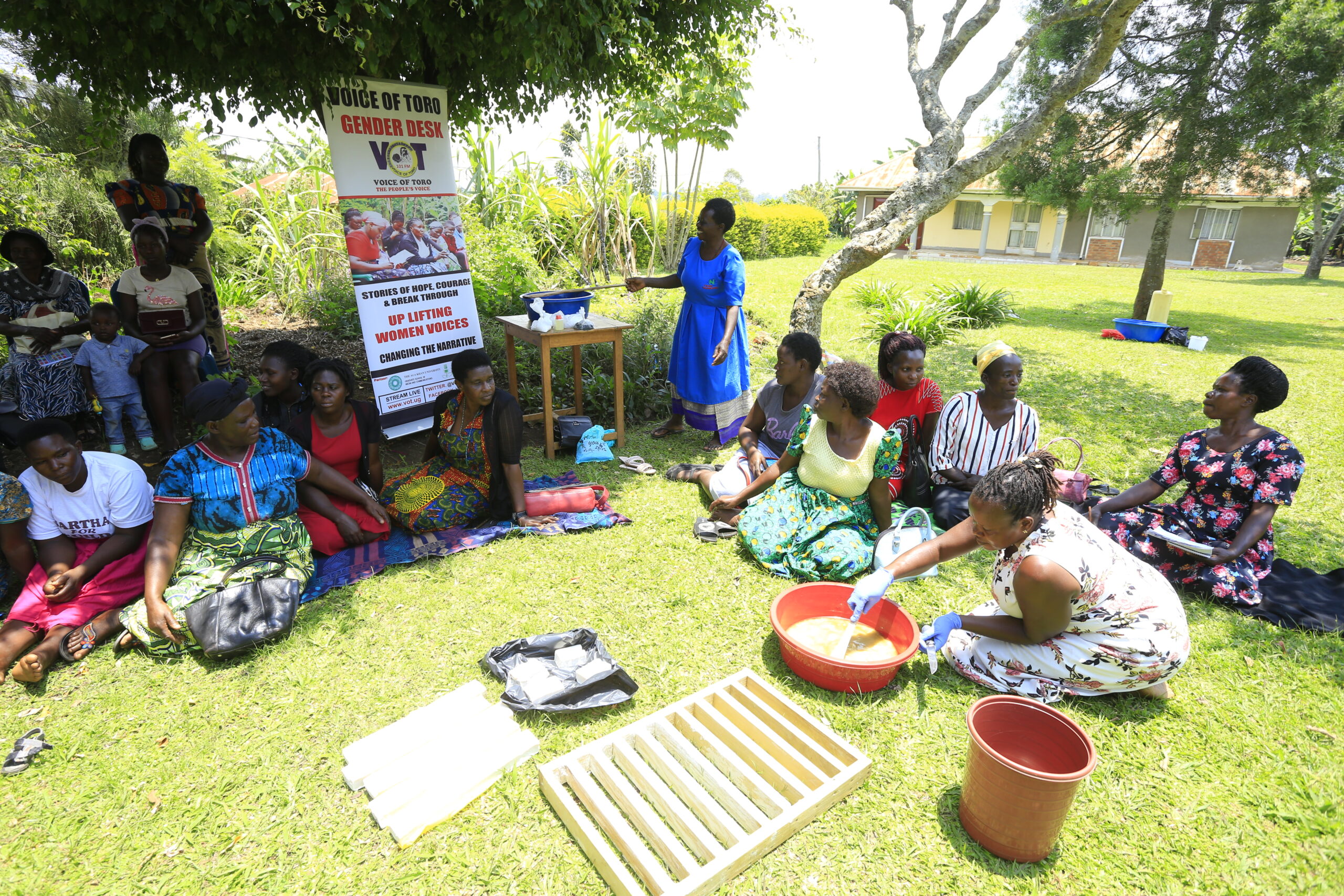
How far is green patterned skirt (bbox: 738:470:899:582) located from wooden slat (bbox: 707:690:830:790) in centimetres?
110

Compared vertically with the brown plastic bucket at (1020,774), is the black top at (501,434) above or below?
above

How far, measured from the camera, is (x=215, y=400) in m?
2.95

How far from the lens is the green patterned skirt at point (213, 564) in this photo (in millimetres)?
2793

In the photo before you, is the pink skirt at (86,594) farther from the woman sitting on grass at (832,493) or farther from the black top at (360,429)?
the woman sitting on grass at (832,493)

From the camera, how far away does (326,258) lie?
8.66 meters

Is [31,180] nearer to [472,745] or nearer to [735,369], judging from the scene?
[735,369]

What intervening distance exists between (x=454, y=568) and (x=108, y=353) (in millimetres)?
3158

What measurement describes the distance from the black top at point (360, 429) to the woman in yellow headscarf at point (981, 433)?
3.40 m

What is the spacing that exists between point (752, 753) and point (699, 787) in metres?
0.24

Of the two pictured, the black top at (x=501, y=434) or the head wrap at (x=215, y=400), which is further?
the black top at (x=501, y=434)

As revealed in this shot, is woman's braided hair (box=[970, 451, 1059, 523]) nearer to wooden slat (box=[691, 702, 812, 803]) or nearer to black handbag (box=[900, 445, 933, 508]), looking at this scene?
wooden slat (box=[691, 702, 812, 803])

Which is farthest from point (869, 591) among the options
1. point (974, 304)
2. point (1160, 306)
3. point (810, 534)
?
point (1160, 306)

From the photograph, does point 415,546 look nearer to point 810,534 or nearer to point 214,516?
point 214,516

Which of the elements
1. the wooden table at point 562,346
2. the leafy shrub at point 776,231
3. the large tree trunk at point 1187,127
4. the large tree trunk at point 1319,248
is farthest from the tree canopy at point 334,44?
the large tree trunk at point 1319,248
